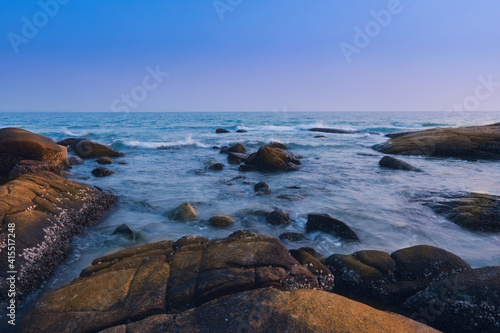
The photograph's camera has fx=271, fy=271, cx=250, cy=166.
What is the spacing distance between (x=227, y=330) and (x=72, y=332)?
1.42 metres

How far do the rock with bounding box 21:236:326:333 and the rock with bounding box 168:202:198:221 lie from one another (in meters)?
2.62

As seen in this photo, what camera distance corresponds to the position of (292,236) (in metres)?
5.41

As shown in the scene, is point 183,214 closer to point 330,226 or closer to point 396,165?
point 330,226

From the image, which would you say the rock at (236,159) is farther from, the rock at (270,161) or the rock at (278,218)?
the rock at (278,218)

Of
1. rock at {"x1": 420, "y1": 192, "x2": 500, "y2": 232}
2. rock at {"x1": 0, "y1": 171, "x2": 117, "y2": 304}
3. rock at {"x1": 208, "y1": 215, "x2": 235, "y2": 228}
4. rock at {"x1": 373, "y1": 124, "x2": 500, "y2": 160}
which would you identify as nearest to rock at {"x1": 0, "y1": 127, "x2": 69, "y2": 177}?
rock at {"x1": 0, "y1": 171, "x2": 117, "y2": 304}

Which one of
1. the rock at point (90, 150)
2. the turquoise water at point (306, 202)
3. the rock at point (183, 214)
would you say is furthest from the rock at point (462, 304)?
the rock at point (90, 150)

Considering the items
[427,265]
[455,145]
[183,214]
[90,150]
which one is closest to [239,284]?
[427,265]

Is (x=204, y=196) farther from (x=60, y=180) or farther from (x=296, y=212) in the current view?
(x=60, y=180)

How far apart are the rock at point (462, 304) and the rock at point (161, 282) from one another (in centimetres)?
120

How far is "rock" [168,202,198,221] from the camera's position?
6.47m

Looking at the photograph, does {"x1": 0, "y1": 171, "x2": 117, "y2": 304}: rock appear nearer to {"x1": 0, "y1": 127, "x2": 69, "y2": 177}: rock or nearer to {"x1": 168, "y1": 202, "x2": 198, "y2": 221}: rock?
{"x1": 168, "y1": 202, "x2": 198, "y2": 221}: rock

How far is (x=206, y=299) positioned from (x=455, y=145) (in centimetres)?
1889

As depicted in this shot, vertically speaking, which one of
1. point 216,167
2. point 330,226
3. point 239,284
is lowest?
point 216,167

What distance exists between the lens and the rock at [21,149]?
8055 mm
